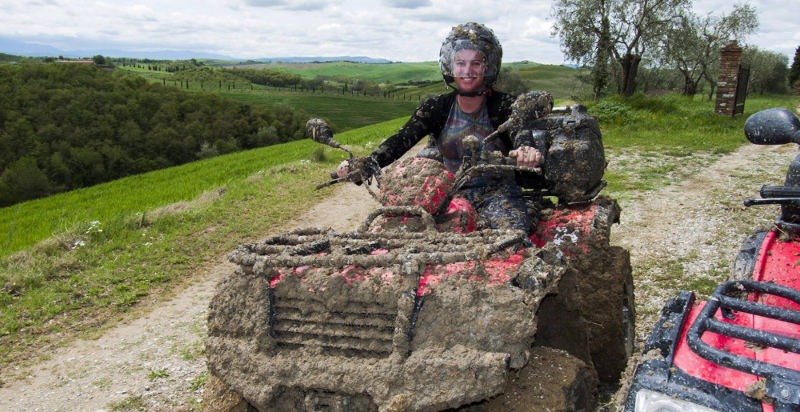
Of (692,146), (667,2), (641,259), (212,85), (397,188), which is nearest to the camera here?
(397,188)

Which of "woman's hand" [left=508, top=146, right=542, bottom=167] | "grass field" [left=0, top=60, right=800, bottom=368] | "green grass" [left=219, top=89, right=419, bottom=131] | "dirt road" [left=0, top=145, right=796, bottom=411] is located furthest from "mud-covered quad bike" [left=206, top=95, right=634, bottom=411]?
"green grass" [left=219, top=89, right=419, bottom=131]

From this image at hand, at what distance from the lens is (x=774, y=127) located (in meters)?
2.28

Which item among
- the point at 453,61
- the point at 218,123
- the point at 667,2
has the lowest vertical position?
the point at 218,123

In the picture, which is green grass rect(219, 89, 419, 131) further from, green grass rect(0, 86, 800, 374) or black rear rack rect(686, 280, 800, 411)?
black rear rack rect(686, 280, 800, 411)

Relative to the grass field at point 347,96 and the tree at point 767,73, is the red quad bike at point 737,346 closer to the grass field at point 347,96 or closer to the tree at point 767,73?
the grass field at point 347,96

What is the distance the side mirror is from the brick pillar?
71.0 ft

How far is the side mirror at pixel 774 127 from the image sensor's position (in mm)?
2230

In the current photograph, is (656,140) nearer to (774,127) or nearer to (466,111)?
(466,111)

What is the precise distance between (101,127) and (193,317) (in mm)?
38703

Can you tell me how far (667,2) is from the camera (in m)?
26.1

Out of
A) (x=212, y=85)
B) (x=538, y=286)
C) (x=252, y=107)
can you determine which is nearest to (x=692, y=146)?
(x=538, y=286)

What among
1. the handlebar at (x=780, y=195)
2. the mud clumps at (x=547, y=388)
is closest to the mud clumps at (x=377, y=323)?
the mud clumps at (x=547, y=388)

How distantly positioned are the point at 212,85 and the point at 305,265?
6894 cm

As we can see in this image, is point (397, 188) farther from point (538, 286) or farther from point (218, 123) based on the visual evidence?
point (218, 123)
